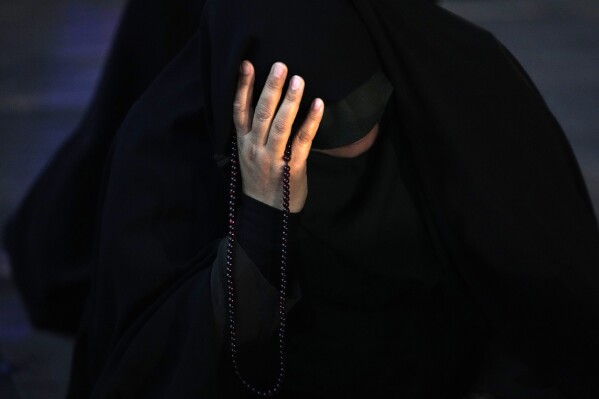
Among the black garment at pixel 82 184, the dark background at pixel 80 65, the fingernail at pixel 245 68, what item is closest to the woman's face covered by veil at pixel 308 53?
the fingernail at pixel 245 68

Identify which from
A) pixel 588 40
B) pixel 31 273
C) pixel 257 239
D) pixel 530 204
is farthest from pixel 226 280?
pixel 588 40

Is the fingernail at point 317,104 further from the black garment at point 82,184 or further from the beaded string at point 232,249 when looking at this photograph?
the black garment at point 82,184

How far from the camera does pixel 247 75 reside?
4.24 ft

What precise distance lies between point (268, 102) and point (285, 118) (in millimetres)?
31

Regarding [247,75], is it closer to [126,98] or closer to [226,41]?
[226,41]

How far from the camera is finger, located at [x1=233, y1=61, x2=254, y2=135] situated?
1.29 m

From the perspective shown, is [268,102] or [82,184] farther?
[82,184]

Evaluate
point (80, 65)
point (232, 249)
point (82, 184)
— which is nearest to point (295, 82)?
point (232, 249)

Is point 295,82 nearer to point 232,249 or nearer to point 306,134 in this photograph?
point 306,134

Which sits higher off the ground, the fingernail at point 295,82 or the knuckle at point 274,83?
the fingernail at point 295,82

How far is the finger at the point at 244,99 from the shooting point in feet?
4.24

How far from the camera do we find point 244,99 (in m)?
1.30

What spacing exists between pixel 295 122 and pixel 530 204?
390 mm

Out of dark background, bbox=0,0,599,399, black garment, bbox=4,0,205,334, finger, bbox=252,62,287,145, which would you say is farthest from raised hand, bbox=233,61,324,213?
dark background, bbox=0,0,599,399
